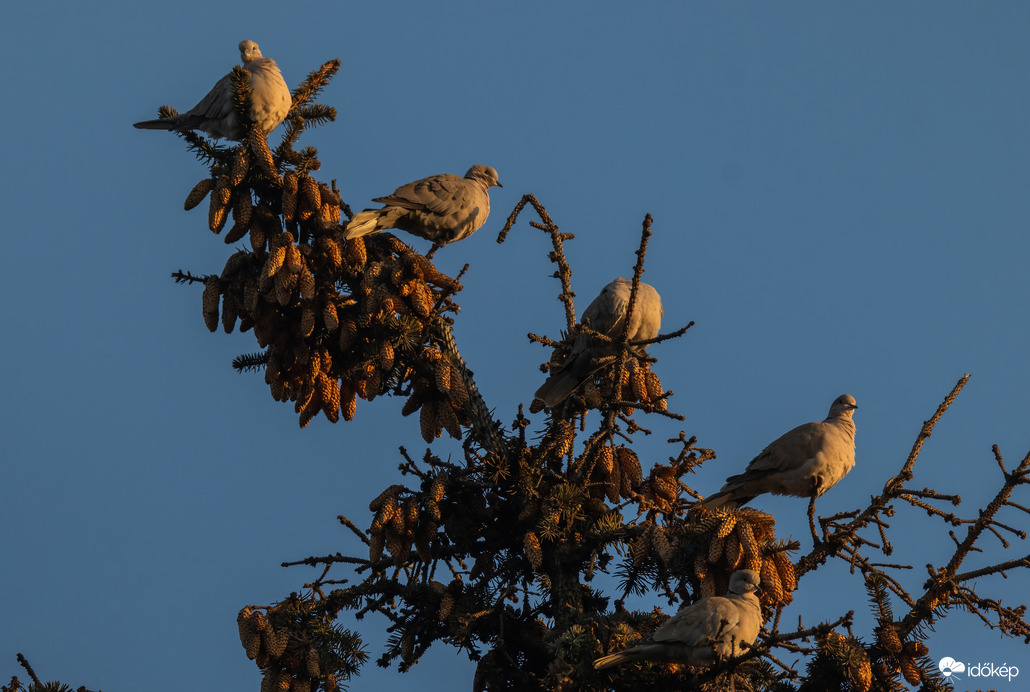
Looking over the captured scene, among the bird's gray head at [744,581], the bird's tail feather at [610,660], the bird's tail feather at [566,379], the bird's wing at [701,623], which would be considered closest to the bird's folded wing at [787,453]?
the bird's tail feather at [566,379]

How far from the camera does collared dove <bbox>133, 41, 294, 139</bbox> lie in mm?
5426

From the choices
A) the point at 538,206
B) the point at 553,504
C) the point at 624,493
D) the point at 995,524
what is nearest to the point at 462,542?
the point at 553,504

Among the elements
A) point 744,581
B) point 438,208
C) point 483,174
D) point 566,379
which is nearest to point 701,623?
point 744,581

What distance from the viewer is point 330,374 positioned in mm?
5125

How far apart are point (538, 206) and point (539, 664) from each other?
2218mm

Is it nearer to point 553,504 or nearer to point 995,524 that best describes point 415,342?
point 553,504

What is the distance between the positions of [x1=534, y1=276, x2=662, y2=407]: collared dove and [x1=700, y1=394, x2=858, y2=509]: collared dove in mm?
1043

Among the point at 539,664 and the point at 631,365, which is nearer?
the point at 539,664

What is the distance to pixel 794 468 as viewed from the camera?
6094 mm

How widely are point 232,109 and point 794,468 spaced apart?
379 cm

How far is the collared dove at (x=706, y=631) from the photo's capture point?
13.1 ft

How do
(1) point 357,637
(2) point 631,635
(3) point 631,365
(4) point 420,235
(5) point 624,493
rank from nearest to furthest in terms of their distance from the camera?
(2) point 631,635
(1) point 357,637
(5) point 624,493
(3) point 631,365
(4) point 420,235

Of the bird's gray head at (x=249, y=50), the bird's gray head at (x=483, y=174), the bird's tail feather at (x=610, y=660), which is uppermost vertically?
the bird's gray head at (x=249, y=50)

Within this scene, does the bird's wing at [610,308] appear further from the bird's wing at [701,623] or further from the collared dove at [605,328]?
the bird's wing at [701,623]
